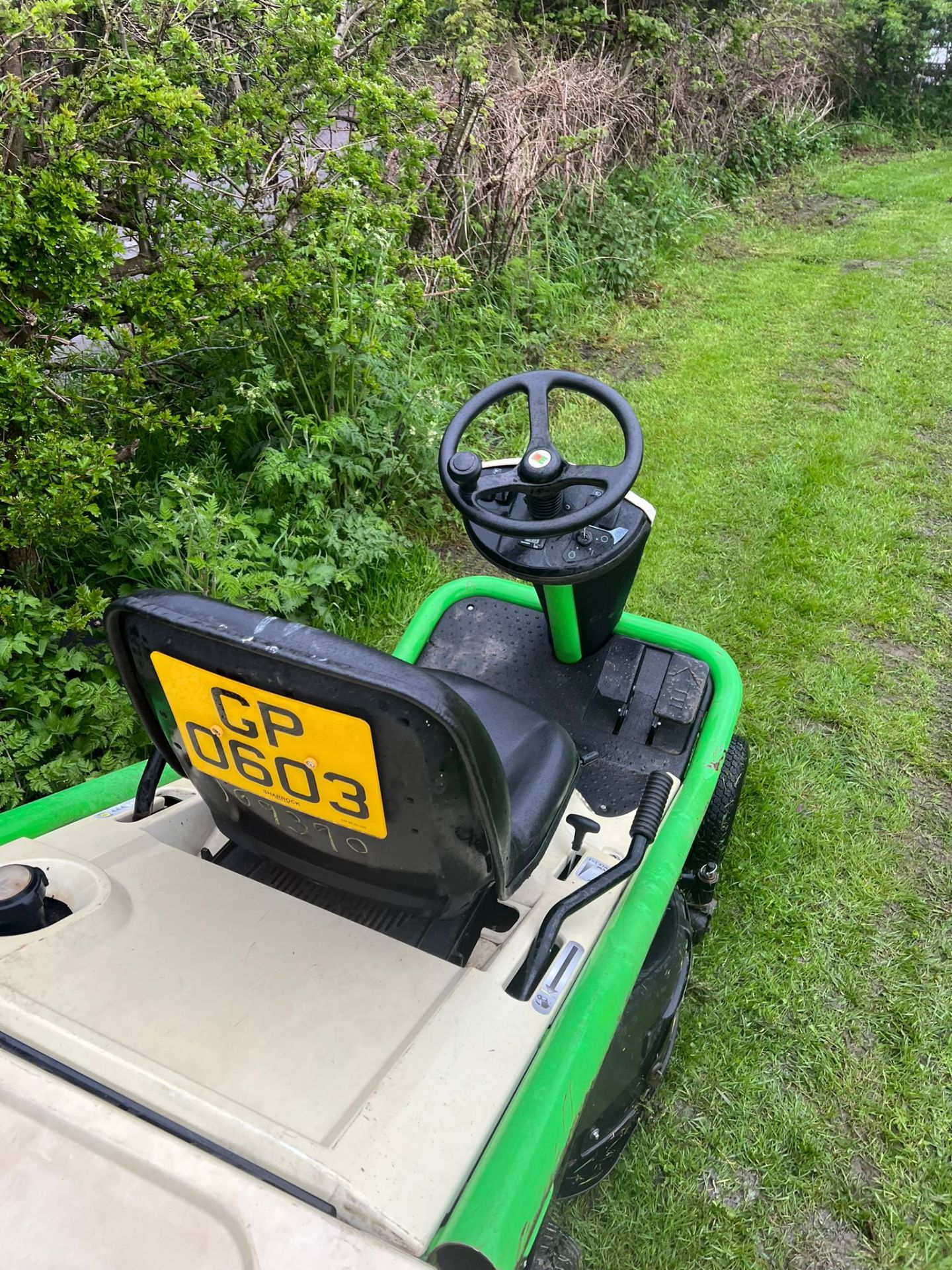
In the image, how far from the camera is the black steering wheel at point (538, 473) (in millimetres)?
1805

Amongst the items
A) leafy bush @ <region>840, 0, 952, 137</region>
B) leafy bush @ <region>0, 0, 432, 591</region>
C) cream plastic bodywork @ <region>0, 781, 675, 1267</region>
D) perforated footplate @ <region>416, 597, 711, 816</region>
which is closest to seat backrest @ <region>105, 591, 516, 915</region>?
cream plastic bodywork @ <region>0, 781, 675, 1267</region>

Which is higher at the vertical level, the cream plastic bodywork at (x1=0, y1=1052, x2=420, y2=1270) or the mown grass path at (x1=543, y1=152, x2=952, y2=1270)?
the cream plastic bodywork at (x1=0, y1=1052, x2=420, y2=1270)

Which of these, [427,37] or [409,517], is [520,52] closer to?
Result: [427,37]

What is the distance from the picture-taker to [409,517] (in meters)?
3.54

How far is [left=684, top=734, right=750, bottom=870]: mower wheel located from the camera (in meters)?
2.05

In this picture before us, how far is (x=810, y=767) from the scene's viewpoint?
102 inches

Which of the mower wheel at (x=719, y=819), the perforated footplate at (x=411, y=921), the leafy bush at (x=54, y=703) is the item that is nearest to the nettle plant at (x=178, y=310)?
the leafy bush at (x=54, y=703)

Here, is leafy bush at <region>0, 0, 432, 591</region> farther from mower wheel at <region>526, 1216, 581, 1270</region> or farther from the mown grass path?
mower wheel at <region>526, 1216, 581, 1270</region>

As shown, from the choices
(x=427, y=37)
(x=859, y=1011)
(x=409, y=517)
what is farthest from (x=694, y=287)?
(x=859, y=1011)

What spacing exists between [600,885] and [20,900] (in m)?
0.89

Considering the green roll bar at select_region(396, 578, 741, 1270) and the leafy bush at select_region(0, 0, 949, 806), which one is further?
the leafy bush at select_region(0, 0, 949, 806)

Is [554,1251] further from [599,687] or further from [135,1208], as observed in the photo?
[599,687]

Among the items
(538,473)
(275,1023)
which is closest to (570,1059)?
(275,1023)

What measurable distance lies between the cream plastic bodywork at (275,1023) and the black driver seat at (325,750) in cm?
10
